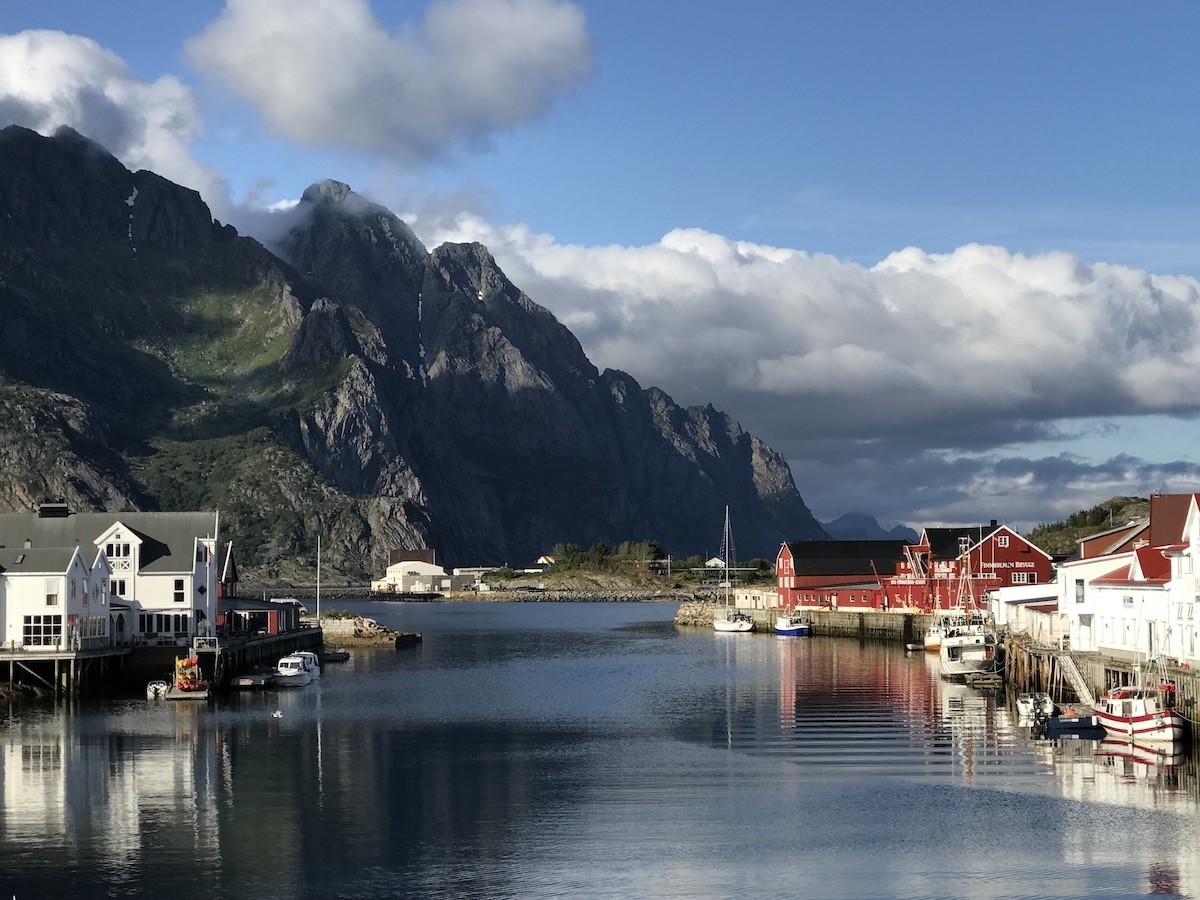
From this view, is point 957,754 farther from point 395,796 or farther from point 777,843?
point 395,796

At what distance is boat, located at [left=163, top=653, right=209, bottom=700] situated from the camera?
3637 inches

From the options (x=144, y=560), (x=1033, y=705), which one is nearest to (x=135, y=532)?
(x=144, y=560)

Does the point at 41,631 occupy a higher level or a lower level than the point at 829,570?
lower

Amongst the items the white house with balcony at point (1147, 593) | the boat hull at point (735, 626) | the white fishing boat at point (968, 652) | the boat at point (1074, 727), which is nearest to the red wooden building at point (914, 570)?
the boat hull at point (735, 626)

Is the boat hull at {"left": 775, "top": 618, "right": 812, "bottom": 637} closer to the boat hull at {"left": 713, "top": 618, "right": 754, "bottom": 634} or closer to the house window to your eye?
the boat hull at {"left": 713, "top": 618, "right": 754, "bottom": 634}

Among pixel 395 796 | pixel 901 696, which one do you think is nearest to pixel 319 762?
pixel 395 796

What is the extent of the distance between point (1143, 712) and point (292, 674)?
60.0m

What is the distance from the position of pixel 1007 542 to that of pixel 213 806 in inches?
4605

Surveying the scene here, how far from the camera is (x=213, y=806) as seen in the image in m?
56.0

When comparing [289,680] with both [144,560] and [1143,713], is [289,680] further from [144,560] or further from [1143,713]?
[1143,713]

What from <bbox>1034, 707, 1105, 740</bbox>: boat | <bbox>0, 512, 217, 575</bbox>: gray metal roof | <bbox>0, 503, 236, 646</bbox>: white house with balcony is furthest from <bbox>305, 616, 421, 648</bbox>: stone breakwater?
<bbox>1034, 707, 1105, 740</bbox>: boat

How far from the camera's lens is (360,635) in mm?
161750

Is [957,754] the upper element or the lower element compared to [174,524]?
lower

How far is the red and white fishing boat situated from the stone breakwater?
98706 millimetres
